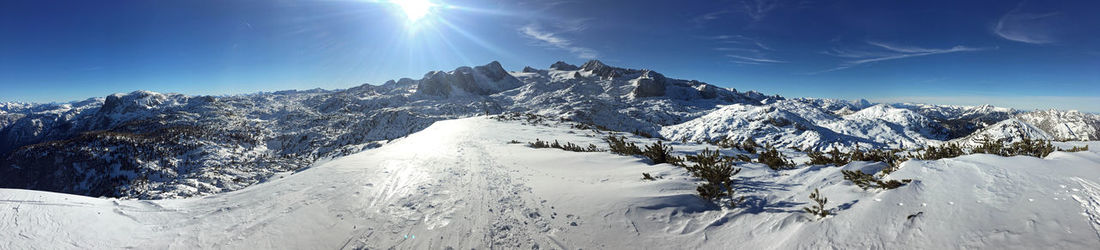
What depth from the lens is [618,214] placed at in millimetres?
4363

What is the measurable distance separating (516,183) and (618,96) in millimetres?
145398

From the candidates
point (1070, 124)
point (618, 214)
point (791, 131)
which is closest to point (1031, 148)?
point (618, 214)

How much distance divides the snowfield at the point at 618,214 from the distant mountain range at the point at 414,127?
43162 millimetres

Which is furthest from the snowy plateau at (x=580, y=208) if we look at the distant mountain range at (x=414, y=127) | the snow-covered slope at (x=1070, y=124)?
the snow-covered slope at (x=1070, y=124)

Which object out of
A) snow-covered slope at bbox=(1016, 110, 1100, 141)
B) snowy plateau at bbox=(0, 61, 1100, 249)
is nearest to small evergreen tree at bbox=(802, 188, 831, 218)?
snowy plateau at bbox=(0, 61, 1100, 249)

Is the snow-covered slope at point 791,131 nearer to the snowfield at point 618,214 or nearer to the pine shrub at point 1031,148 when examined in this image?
the pine shrub at point 1031,148

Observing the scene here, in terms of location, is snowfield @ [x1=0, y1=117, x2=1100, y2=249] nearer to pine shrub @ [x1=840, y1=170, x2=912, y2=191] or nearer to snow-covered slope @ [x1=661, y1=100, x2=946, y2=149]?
pine shrub @ [x1=840, y1=170, x2=912, y2=191]

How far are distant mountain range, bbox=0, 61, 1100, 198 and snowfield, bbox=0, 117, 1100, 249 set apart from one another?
43.2 meters

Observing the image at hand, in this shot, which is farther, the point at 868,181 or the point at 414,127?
the point at 414,127

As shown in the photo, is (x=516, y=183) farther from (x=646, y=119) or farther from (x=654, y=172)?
(x=646, y=119)

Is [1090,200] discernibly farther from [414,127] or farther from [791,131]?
[414,127]

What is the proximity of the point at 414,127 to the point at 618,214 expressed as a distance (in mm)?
103094

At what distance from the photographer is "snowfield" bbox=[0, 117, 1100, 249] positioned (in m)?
2.80

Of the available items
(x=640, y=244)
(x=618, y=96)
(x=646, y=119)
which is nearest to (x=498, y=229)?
(x=640, y=244)
